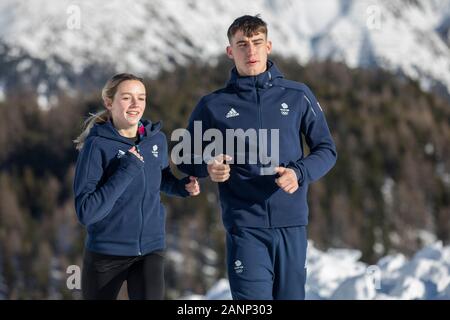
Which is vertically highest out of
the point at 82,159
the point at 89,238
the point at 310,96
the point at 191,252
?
the point at 191,252

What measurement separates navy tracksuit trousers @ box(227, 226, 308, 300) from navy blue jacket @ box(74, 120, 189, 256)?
470mm

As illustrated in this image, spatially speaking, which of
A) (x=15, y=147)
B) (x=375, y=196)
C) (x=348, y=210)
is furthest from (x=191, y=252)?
(x=15, y=147)

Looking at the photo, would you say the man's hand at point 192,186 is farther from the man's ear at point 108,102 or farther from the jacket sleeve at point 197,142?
the man's ear at point 108,102

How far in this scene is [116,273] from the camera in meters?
4.12

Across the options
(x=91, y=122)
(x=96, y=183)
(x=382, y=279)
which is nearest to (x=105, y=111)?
(x=91, y=122)

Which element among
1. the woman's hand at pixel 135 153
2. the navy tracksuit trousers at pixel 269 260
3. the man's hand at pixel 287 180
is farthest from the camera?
the woman's hand at pixel 135 153

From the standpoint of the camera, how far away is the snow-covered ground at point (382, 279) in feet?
23.2

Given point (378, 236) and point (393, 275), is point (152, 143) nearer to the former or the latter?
point (393, 275)

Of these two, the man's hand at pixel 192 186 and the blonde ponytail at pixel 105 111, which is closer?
the blonde ponytail at pixel 105 111

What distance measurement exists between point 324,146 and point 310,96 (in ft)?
1.01

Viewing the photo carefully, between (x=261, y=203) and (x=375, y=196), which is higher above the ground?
(x=375, y=196)

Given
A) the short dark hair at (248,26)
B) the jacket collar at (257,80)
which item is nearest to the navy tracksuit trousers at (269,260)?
the jacket collar at (257,80)

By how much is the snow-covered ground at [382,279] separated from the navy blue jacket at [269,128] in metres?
2.41
